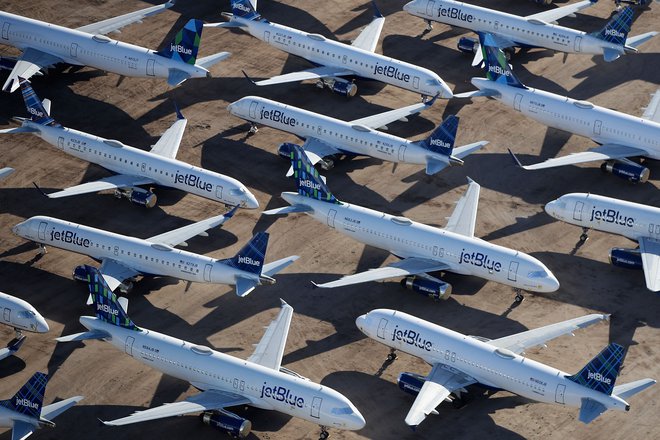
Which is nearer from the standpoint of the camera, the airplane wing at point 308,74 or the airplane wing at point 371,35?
the airplane wing at point 308,74

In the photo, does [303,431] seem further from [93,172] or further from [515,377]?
[93,172]

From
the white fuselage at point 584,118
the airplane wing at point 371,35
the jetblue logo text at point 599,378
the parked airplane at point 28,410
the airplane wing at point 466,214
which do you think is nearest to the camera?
the parked airplane at point 28,410

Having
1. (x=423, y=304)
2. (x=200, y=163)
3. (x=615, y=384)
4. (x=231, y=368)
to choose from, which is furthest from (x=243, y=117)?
(x=615, y=384)

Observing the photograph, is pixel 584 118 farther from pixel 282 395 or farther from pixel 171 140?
pixel 282 395

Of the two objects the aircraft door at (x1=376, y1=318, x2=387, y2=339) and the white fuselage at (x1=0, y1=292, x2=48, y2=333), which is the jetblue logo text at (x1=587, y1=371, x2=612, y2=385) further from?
the white fuselage at (x1=0, y1=292, x2=48, y2=333)

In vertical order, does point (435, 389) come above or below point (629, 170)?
below

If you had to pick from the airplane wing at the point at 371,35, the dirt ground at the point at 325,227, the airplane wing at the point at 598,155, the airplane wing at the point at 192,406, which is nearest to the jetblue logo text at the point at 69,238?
the dirt ground at the point at 325,227

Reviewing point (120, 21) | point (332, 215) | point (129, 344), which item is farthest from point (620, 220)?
point (120, 21)

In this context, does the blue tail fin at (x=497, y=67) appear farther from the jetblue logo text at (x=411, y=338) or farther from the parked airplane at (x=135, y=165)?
the jetblue logo text at (x=411, y=338)
